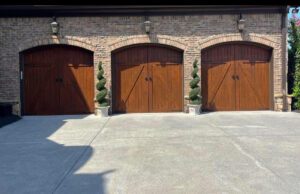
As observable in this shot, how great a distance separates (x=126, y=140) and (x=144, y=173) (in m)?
2.55

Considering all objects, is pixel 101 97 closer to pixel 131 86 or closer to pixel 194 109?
pixel 131 86

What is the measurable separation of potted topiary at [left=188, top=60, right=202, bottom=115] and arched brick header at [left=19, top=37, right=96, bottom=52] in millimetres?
3901

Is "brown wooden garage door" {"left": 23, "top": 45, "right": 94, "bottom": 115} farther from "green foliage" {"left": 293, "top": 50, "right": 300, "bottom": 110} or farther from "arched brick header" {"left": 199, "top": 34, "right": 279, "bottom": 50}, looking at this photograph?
"green foliage" {"left": 293, "top": 50, "right": 300, "bottom": 110}

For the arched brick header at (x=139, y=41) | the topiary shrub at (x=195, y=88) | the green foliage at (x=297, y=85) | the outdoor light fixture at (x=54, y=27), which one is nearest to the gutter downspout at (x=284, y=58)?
the green foliage at (x=297, y=85)

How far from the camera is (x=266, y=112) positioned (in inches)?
468

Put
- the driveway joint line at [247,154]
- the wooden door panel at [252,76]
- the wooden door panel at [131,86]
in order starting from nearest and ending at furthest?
the driveway joint line at [247,154] → the wooden door panel at [131,86] → the wooden door panel at [252,76]

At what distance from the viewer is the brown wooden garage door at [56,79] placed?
12.0m

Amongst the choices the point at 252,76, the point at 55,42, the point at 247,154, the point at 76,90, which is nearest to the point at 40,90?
the point at 76,90

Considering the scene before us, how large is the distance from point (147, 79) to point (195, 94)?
208 cm

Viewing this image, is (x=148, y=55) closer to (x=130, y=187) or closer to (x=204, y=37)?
(x=204, y=37)

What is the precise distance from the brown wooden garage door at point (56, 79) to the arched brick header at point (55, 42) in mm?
375

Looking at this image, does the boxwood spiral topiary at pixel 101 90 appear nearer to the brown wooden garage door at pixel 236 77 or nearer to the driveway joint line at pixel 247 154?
the brown wooden garage door at pixel 236 77

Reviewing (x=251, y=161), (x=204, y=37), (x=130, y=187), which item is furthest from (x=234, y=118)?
(x=130, y=187)

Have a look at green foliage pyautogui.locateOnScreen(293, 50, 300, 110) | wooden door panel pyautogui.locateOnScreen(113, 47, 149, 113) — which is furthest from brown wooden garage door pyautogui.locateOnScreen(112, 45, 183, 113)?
green foliage pyautogui.locateOnScreen(293, 50, 300, 110)
